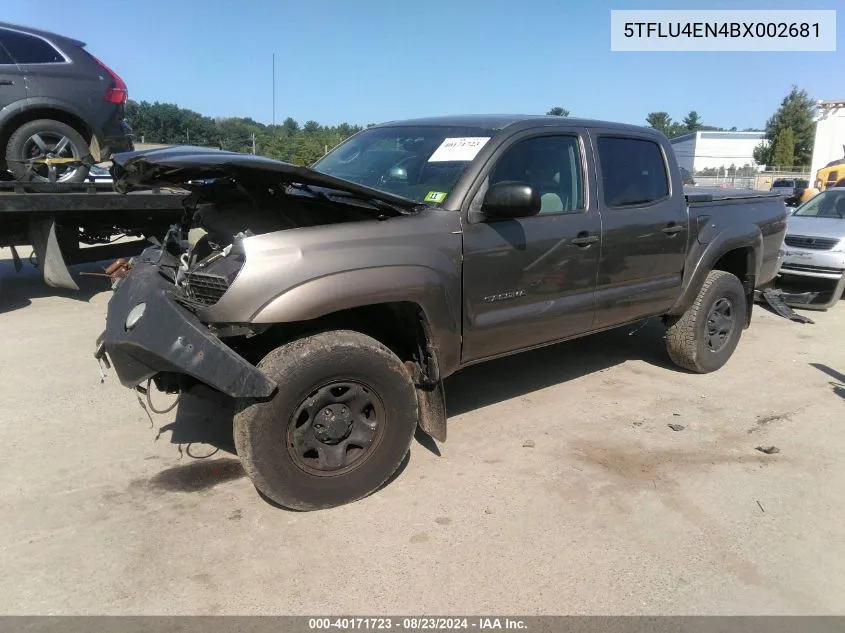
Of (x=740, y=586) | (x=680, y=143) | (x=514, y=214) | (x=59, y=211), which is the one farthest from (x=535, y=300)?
(x=680, y=143)

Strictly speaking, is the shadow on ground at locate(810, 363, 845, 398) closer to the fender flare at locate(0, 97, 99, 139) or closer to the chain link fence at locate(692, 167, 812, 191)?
the fender flare at locate(0, 97, 99, 139)

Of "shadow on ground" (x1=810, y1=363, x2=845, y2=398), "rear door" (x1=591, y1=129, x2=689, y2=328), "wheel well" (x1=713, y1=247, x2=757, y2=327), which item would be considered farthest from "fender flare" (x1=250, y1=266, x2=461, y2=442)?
"shadow on ground" (x1=810, y1=363, x2=845, y2=398)

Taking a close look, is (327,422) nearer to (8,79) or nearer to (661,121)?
(8,79)

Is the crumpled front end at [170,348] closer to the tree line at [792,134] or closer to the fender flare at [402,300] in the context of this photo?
the fender flare at [402,300]

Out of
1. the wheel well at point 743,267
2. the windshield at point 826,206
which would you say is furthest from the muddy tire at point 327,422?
the windshield at point 826,206

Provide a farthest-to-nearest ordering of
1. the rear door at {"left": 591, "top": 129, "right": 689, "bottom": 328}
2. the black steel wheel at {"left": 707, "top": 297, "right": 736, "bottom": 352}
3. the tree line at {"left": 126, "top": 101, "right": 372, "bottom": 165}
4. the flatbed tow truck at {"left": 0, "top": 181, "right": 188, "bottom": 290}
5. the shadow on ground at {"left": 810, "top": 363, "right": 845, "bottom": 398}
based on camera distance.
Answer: the tree line at {"left": 126, "top": 101, "right": 372, "bottom": 165}
the flatbed tow truck at {"left": 0, "top": 181, "right": 188, "bottom": 290}
the black steel wheel at {"left": 707, "top": 297, "right": 736, "bottom": 352}
the shadow on ground at {"left": 810, "top": 363, "right": 845, "bottom": 398}
the rear door at {"left": 591, "top": 129, "right": 689, "bottom": 328}

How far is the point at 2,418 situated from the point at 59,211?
2.99 metres

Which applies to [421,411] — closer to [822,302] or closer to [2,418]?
[2,418]

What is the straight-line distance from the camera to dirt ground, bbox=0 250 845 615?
2.57 metres

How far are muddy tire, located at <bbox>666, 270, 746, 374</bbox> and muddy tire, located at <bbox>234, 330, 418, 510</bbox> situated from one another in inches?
112

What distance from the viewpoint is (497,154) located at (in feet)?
11.7

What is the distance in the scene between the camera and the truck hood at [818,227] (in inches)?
323

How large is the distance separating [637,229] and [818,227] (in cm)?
577
